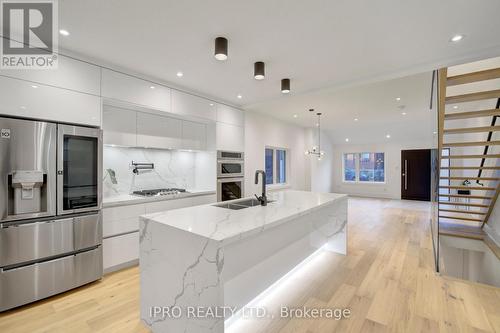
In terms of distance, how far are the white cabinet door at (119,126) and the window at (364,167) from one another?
9.52 m

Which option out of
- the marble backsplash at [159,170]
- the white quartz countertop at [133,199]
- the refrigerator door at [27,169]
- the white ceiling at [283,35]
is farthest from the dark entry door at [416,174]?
the refrigerator door at [27,169]

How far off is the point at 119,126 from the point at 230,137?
79.8 inches

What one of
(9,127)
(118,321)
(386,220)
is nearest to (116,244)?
(118,321)

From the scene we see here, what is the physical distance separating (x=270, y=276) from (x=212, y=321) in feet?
3.01

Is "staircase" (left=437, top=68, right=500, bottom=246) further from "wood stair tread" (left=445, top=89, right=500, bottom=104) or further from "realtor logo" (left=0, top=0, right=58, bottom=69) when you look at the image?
"realtor logo" (left=0, top=0, right=58, bottom=69)

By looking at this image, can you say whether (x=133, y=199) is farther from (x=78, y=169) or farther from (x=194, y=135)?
(x=194, y=135)

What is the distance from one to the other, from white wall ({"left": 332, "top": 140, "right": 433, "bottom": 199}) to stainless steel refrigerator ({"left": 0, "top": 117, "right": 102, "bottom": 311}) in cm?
983

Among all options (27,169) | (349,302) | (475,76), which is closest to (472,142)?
(475,76)

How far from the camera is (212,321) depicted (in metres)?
1.43

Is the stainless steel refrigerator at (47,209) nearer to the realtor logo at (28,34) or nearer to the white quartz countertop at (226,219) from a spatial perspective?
the realtor logo at (28,34)

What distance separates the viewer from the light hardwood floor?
1.93m

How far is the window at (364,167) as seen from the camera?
9.73 meters

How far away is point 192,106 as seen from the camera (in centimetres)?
385

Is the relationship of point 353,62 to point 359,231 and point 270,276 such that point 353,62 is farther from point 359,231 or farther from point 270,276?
point 359,231
